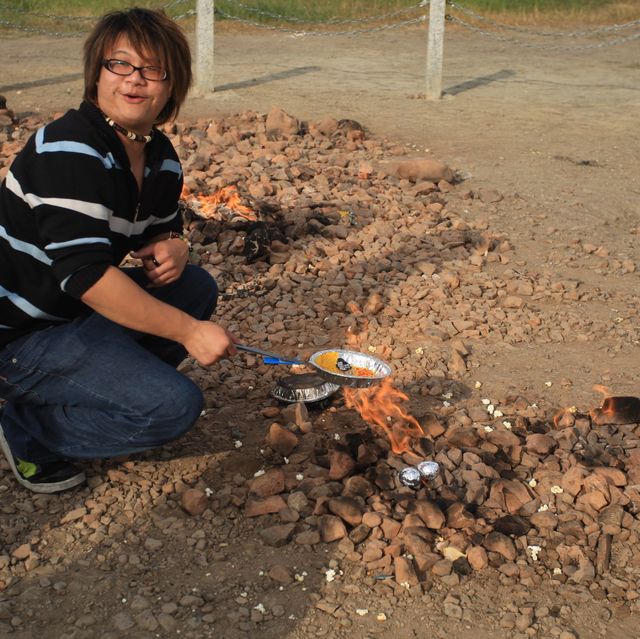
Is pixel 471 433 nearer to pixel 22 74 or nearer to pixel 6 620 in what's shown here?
pixel 6 620

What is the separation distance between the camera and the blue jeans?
333 cm

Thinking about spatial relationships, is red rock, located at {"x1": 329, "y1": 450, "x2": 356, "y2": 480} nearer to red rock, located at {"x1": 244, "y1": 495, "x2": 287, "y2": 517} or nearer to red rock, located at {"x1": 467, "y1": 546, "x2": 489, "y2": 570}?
red rock, located at {"x1": 244, "y1": 495, "x2": 287, "y2": 517}

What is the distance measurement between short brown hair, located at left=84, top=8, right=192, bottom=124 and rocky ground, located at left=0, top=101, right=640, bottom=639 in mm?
1478

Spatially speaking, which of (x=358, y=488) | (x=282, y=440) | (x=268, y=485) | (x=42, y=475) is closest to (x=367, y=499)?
(x=358, y=488)

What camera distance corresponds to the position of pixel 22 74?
36.3ft

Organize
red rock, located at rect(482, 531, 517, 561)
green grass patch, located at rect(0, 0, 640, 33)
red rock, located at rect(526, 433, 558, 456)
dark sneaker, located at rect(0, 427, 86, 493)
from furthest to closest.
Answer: green grass patch, located at rect(0, 0, 640, 33), red rock, located at rect(526, 433, 558, 456), dark sneaker, located at rect(0, 427, 86, 493), red rock, located at rect(482, 531, 517, 561)

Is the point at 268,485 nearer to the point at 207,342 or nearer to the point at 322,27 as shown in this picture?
the point at 207,342

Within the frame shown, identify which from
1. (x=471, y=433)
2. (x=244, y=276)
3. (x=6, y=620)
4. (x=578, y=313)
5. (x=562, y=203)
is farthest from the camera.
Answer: (x=562, y=203)

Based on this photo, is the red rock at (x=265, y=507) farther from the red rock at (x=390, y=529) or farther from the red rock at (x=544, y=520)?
the red rock at (x=544, y=520)

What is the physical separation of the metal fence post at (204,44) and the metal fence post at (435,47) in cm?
239

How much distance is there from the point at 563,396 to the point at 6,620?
2645mm

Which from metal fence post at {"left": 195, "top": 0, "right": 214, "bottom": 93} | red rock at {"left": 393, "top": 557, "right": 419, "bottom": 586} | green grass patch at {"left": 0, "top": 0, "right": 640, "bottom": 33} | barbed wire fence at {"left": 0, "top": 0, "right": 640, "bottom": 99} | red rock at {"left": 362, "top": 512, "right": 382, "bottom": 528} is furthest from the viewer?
green grass patch at {"left": 0, "top": 0, "right": 640, "bottom": 33}

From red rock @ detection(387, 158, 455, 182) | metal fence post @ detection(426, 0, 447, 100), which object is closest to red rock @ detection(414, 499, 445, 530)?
red rock @ detection(387, 158, 455, 182)

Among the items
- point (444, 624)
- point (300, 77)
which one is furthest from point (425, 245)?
point (300, 77)
